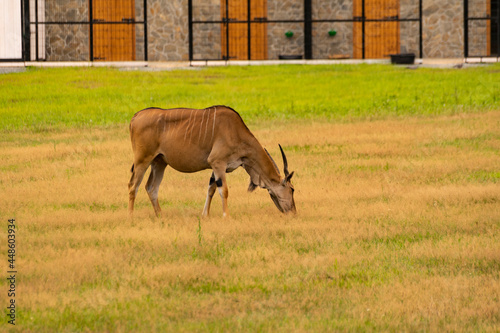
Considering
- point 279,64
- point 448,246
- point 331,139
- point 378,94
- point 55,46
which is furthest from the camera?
point 55,46

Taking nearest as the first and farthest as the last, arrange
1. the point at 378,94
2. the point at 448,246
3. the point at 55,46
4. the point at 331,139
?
the point at 448,246, the point at 331,139, the point at 378,94, the point at 55,46

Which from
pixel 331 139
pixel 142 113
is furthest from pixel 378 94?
pixel 142 113

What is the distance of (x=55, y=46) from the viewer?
117 ft

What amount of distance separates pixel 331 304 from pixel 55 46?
97.3 ft

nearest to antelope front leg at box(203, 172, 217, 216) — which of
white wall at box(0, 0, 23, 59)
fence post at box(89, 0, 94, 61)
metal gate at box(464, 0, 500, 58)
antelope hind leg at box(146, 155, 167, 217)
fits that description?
antelope hind leg at box(146, 155, 167, 217)

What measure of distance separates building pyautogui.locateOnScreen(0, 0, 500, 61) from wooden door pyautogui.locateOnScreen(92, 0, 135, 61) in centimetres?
4

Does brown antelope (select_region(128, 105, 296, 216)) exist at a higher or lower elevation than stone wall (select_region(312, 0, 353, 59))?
lower

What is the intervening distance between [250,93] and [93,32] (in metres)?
11.6

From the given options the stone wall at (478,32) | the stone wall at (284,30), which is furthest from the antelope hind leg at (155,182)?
the stone wall at (478,32)

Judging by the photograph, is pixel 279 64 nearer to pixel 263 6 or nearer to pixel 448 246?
pixel 263 6

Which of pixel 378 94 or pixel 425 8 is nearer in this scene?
pixel 378 94

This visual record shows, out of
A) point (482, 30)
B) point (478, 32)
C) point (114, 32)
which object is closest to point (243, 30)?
point (114, 32)

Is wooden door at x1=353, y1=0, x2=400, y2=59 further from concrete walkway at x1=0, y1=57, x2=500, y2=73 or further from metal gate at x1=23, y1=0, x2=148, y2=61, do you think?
metal gate at x1=23, y1=0, x2=148, y2=61

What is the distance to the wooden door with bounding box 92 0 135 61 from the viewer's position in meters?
35.5
